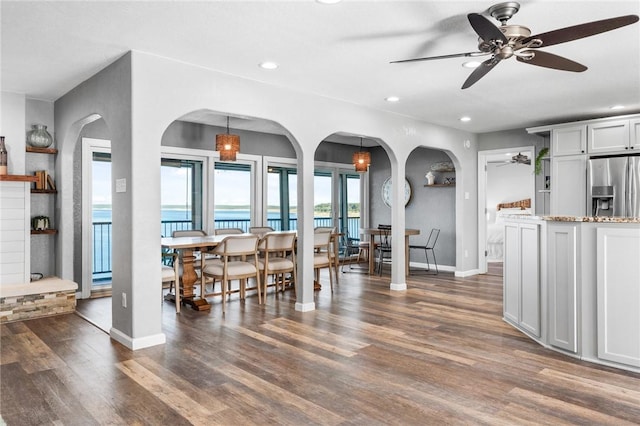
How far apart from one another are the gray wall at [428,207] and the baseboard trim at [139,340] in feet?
19.5

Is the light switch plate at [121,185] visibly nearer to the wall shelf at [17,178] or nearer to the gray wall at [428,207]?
the wall shelf at [17,178]

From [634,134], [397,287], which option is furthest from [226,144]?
[634,134]

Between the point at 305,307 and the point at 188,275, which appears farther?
the point at 188,275

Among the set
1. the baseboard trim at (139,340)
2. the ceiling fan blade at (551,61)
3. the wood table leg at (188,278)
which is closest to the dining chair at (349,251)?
the wood table leg at (188,278)

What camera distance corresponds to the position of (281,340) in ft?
12.9

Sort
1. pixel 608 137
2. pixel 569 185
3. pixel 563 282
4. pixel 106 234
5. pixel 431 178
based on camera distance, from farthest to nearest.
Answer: pixel 431 178 < pixel 106 234 < pixel 569 185 < pixel 608 137 < pixel 563 282

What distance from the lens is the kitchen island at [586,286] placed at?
124 inches

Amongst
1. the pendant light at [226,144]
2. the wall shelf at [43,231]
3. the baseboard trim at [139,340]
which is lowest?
the baseboard trim at [139,340]

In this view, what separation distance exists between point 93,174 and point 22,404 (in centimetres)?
415

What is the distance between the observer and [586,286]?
333cm

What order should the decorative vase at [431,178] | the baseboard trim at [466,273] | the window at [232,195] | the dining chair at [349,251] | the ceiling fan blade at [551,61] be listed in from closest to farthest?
the ceiling fan blade at [551,61] → the window at [232,195] → the baseboard trim at [466,273] → the decorative vase at [431,178] → the dining chair at [349,251]

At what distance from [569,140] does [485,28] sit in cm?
469

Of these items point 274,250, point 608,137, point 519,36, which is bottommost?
point 274,250

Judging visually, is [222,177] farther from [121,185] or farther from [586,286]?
[586,286]
